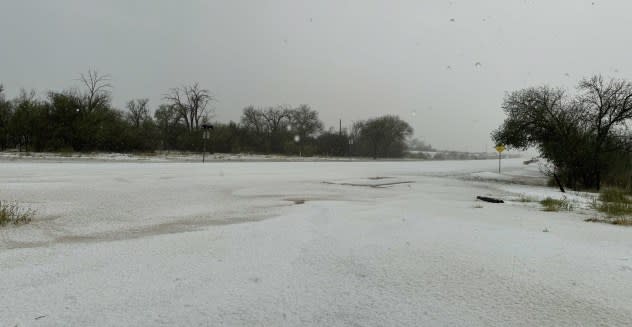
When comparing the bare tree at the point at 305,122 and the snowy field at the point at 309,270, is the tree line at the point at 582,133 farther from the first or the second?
the bare tree at the point at 305,122

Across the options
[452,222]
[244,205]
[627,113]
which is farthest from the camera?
[627,113]

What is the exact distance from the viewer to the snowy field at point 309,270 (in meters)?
1.96

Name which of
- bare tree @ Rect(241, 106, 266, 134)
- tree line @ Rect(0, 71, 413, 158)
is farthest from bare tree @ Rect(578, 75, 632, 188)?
bare tree @ Rect(241, 106, 266, 134)

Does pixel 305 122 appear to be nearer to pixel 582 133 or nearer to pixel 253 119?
pixel 253 119

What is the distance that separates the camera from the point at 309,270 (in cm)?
274

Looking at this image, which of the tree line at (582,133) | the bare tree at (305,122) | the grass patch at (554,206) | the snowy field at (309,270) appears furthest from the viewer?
the bare tree at (305,122)

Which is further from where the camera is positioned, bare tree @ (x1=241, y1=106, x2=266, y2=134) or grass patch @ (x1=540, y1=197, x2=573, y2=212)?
bare tree @ (x1=241, y1=106, x2=266, y2=134)

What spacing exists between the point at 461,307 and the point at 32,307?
8.74 ft

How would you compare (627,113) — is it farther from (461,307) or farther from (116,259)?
(116,259)

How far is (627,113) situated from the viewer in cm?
1416

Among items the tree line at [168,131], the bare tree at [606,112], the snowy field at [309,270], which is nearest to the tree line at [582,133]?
the bare tree at [606,112]

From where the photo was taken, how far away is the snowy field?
196 centimetres

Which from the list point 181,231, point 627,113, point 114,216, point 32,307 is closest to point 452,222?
point 181,231

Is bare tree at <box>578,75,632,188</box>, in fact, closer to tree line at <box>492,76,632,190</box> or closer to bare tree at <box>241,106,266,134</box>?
tree line at <box>492,76,632,190</box>
